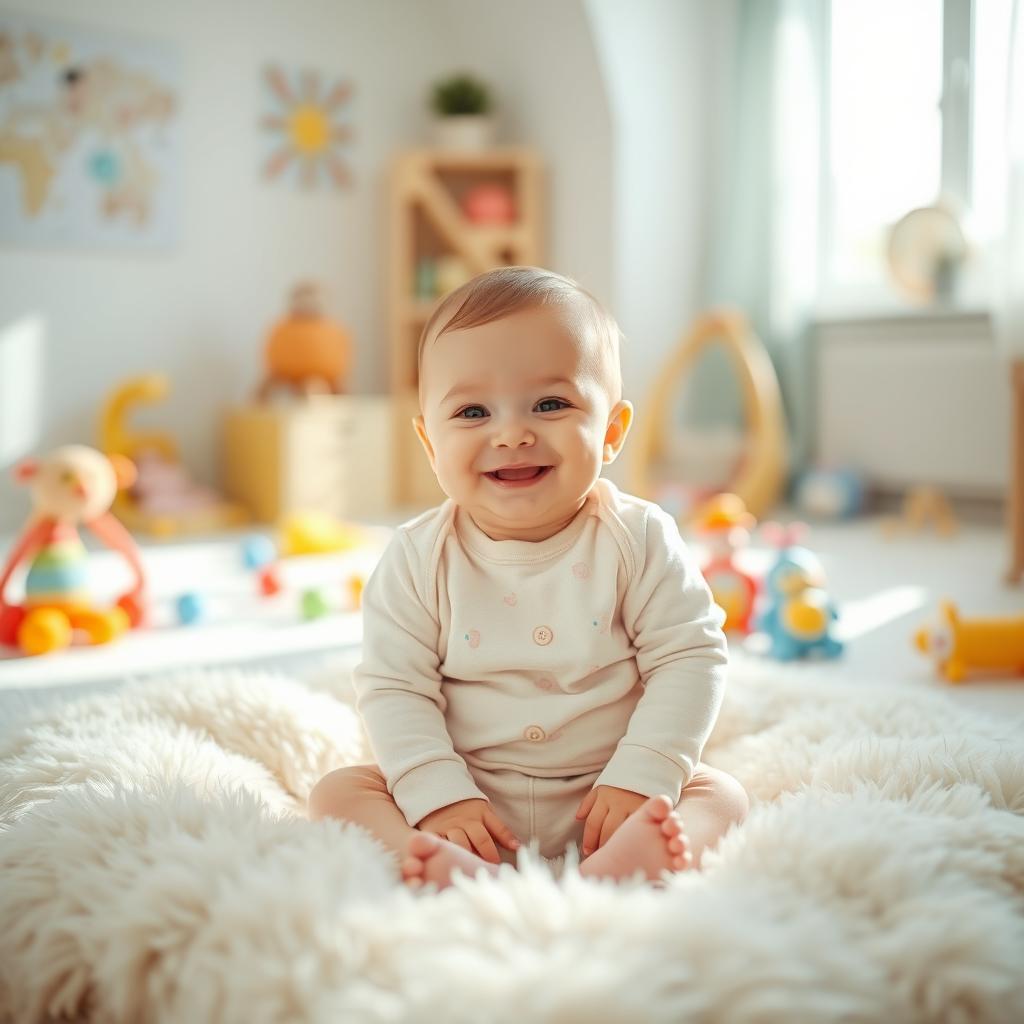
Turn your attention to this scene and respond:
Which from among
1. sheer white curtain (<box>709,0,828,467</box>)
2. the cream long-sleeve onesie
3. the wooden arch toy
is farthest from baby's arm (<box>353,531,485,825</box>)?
sheer white curtain (<box>709,0,828,467</box>)

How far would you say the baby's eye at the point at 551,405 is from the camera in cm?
101

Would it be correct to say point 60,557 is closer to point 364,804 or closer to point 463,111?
point 364,804

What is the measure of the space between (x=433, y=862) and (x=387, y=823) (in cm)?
12

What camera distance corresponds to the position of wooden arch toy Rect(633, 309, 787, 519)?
3609 millimetres

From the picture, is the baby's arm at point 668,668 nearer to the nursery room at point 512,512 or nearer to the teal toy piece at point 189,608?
the nursery room at point 512,512

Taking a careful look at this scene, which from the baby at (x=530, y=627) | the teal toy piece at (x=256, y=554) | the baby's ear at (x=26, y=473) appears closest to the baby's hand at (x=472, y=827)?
the baby at (x=530, y=627)

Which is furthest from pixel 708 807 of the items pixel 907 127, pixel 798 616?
pixel 907 127

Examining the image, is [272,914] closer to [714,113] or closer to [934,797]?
[934,797]

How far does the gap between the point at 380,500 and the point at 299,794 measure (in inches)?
113

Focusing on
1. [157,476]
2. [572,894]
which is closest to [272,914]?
[572,894]

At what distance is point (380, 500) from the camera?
4020mm

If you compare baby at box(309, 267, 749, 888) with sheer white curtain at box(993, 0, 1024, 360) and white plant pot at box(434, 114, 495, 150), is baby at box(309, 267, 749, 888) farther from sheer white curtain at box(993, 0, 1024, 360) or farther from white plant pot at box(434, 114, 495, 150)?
white plant pot at box(434, 114, 495, 150)

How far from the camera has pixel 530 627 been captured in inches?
40.7

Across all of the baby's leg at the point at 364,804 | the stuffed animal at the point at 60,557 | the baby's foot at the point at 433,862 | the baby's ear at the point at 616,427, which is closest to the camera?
the baby's foot at the point at 433,862
